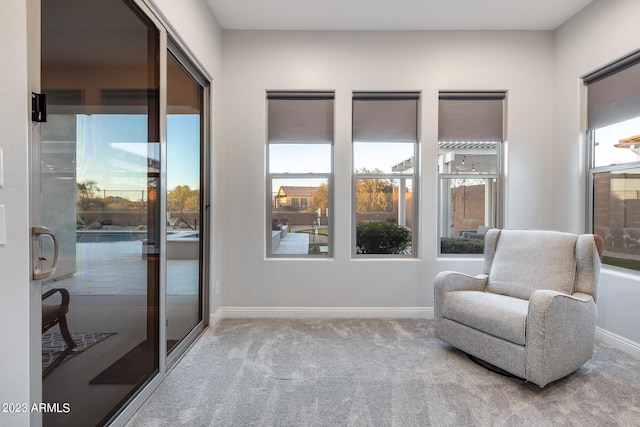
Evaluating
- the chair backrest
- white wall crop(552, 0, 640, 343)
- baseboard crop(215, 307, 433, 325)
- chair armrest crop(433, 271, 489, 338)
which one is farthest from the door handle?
white wall crop(552, 0, 640, 343)

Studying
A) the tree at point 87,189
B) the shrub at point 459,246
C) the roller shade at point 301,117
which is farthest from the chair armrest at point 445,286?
the tree at point 87,189

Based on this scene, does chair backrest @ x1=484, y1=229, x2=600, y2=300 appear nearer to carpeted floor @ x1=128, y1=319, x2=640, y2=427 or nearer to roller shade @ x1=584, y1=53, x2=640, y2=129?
carpeted floor @ x1=128, y1=319, x2=640, y2=427

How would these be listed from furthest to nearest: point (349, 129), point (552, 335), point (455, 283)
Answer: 1. point (349, 129)
2. point (455, 283)
3. point (552, 335)

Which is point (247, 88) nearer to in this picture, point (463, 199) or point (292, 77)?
point (292, 77)

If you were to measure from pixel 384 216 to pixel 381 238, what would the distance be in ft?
0.79

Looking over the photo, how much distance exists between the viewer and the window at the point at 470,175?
330 cm

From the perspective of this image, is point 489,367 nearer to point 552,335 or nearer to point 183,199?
point 552,335

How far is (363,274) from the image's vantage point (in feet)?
10.7

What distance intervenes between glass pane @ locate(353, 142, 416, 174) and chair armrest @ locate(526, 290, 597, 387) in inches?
71.0

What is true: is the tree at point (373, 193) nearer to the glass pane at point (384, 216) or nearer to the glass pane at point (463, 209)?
the glass pane at point (384, 216)

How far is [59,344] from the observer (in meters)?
1.30

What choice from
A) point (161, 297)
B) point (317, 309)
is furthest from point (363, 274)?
point (161, 297)

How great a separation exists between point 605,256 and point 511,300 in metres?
1.24

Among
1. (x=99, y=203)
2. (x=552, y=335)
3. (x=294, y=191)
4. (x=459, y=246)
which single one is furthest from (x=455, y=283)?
(x=99, y=203)
